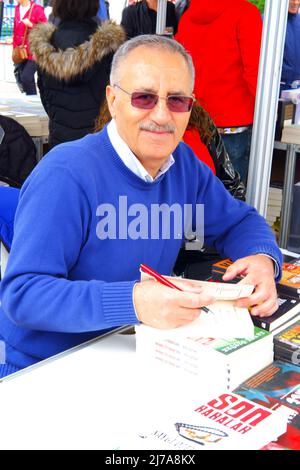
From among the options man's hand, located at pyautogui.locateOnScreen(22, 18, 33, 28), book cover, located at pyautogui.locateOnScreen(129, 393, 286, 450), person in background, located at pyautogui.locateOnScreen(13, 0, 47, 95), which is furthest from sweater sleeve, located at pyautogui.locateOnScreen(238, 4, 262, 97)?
man's hand, located at pyautogui.locateOnScreen(22, 18, 33, 28)

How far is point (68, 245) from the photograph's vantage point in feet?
4.71

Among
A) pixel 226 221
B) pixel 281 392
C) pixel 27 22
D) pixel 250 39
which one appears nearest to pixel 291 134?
pixel 250 39

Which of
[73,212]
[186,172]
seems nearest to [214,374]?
[73,212]

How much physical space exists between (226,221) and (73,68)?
1.76 meters

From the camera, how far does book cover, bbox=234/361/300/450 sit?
1056 millimetres

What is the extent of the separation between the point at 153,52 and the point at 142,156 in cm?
26

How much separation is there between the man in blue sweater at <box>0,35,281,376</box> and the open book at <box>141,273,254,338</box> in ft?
0.10

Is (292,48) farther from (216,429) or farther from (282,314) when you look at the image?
(216,429)

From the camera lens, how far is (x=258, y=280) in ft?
5.00

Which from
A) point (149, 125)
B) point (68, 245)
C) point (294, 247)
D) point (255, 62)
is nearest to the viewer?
point (68, 245)

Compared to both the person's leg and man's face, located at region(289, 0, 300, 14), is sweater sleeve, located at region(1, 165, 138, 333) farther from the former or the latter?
the person's leg

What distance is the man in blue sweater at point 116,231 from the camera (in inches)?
51.6

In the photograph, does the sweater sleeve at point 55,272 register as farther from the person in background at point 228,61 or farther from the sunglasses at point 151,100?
the person in background at point 228,61
